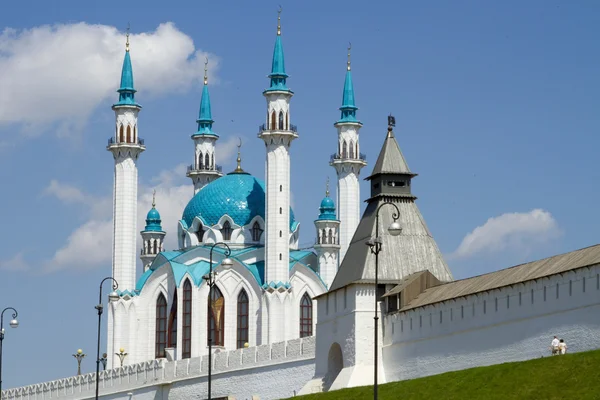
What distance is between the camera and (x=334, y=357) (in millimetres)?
74375

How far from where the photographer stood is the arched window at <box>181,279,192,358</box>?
4055 inches

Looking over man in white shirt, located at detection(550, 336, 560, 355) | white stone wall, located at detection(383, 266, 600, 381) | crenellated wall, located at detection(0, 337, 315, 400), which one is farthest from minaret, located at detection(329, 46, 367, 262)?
man in white shirt, located at detection(550, 336, 560, 355)

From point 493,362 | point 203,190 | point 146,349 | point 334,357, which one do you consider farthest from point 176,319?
point 493,362

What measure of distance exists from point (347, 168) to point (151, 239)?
51.2ft

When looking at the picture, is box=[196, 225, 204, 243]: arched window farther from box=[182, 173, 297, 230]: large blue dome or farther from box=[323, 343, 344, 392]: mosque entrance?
box=[323, 343, 344, 392]: mosque entrance

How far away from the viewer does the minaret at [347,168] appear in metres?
108

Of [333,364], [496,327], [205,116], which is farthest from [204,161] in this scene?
[496,327]

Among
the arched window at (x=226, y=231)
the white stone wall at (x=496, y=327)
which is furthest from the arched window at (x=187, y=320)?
the white stone wall at (x=496, y=327)

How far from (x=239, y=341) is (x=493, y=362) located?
144 ft

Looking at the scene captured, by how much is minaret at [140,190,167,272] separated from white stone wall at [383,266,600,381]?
45.3 m

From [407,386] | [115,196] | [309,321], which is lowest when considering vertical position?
[407,386]

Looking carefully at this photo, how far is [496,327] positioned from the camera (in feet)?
201

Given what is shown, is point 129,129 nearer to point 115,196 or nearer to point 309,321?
point 115,196

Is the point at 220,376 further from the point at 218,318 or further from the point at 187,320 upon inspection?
the point at 187,320
